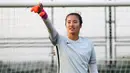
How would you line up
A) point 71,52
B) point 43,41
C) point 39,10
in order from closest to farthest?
point 39,10, point 71,52, point 43,41

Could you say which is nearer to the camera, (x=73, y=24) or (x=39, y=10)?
(x=39, y=10)

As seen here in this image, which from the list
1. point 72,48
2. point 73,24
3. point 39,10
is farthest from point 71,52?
point 39,10

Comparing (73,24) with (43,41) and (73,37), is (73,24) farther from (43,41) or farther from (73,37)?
(43,41)

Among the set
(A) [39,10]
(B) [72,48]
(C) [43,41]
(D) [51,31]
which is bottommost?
(C) [43,41]

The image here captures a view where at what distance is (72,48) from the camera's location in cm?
242

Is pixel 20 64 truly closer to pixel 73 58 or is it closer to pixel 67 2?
pixel 67 2

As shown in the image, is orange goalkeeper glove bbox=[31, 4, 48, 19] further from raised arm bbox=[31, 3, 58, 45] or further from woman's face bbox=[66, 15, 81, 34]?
woman's face bbox=[66, 15, 81, 34]

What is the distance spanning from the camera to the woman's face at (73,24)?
2.42 m

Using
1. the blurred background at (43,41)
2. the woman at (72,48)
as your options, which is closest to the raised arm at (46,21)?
the woman at (72,48)

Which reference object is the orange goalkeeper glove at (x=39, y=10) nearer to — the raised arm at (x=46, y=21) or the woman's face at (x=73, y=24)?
the raised arm at (x=46, y=21)

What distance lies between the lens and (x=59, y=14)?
5.14 meters

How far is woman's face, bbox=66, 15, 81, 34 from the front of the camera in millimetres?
2420

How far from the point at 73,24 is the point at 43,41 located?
9.22ft

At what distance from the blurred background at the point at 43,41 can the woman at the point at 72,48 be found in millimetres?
1869
